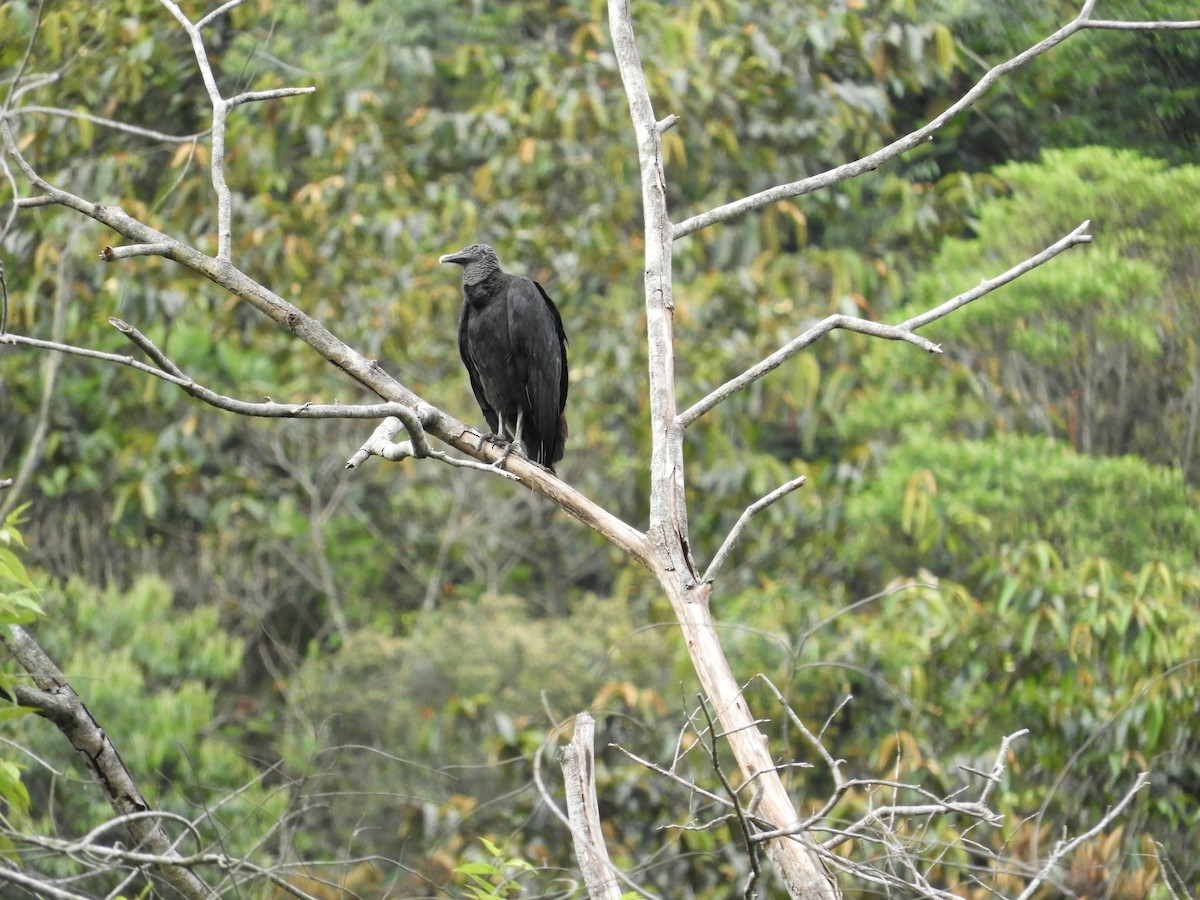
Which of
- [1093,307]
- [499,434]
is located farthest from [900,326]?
[1093,307]

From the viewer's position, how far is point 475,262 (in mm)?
3730

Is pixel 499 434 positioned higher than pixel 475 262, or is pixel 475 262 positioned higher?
pixel 475 262

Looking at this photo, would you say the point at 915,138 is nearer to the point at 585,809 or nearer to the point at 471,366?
the point at 585,809

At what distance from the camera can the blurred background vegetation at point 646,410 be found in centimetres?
420

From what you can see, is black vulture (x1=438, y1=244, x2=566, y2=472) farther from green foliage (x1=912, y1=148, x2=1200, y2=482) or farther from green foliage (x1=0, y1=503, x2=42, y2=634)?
green foliage (x1=912, y1=148, x2=1200, y2=482)

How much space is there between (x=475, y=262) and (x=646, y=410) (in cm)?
203

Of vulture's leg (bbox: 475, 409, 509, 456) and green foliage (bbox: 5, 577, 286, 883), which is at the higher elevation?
vulture's leg (bbox: 475, 409, 509, 456)

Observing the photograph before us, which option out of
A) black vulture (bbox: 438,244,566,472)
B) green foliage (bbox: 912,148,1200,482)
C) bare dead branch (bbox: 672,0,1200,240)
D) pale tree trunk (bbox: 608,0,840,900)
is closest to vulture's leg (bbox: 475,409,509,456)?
black vulture (bbox: 438,244,566,472)

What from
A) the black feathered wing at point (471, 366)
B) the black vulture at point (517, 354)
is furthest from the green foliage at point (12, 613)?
the black feathered wing at point (471, 366)

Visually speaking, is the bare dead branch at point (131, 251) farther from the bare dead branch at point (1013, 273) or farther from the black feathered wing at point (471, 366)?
the black feathered wing at point (471, 366)

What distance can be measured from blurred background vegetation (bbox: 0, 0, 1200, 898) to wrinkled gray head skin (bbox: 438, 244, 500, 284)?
27.1 inches

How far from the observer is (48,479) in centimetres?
600

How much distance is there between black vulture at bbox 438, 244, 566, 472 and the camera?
351cm

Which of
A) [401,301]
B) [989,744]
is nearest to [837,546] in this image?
[989,744]
